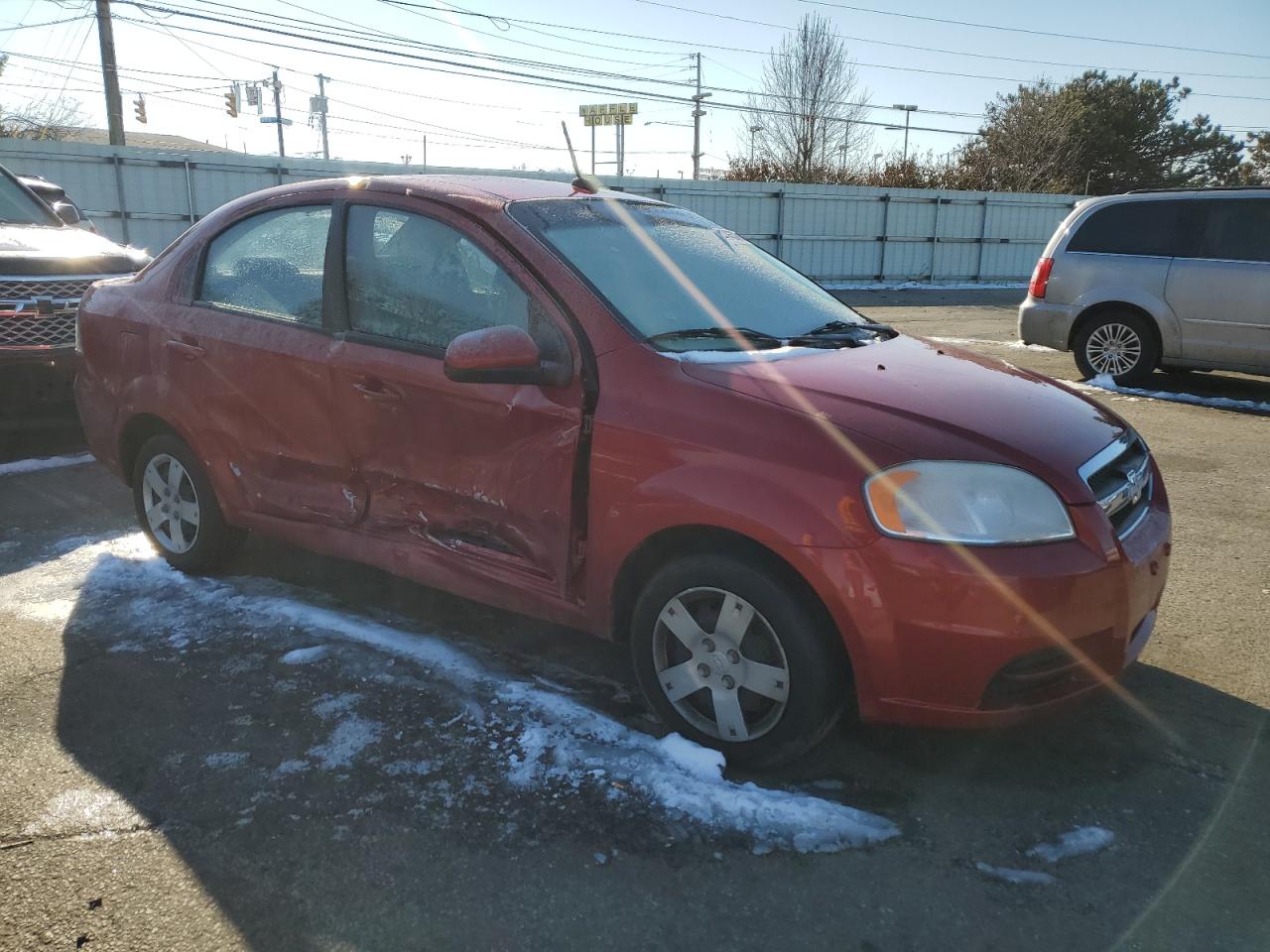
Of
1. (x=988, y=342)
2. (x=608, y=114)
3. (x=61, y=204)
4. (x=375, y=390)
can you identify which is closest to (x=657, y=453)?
(x=375, y=390)

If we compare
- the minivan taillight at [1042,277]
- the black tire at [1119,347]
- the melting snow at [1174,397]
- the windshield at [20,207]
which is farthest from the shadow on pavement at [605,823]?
the minivan taillight at [1042,277]

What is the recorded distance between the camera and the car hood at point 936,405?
2547 millimetres

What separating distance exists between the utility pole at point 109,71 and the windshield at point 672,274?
23.7 m

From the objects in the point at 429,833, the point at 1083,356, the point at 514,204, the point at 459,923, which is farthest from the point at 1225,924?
the point at 1083,356

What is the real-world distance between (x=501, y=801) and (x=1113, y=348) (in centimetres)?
834

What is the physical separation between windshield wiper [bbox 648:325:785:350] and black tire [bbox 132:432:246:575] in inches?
84.9

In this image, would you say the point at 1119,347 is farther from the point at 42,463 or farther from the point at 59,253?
the point at 42,463

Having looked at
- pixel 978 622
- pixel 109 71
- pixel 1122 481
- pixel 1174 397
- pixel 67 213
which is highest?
pixel 109 71

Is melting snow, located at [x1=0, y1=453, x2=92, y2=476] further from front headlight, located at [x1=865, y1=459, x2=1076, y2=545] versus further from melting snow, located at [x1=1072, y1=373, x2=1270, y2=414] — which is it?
melting snow, located at [x1=1072, y1=373, x2=1270, y2=414]

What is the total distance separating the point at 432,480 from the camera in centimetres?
325

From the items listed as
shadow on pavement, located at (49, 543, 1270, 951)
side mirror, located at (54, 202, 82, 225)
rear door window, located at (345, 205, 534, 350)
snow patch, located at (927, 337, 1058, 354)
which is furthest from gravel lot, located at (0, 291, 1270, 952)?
snow patch, located at (927, 337, 1058, 354)

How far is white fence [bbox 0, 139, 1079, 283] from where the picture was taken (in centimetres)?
1712

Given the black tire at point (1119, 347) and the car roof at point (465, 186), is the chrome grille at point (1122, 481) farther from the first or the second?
the black tire at point (1119, 347)

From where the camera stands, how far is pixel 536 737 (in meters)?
2.91
